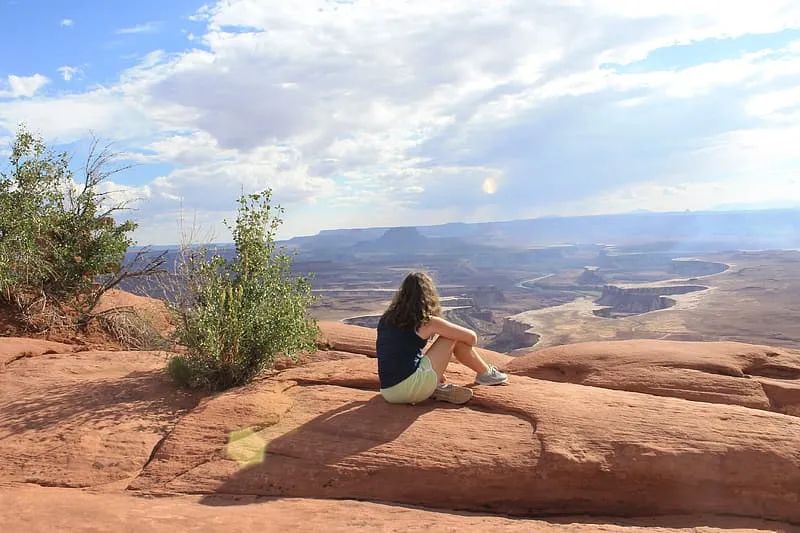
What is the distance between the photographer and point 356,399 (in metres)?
6.65

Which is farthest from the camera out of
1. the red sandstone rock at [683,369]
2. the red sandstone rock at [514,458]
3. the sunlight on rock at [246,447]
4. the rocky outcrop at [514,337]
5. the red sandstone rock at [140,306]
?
the rocky outcrop at [514,337]

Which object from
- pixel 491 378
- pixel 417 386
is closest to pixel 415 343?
pixel 417 386

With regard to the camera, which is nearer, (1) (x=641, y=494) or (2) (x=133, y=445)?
(1) (x=641, y=494)

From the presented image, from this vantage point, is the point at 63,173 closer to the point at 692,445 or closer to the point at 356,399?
the point at 356,399

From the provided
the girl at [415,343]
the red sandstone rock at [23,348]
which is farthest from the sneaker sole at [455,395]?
the red sandstone rock at [23,348]

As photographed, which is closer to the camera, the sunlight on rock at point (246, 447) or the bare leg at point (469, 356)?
the sunlight on rock at point (246, 447)

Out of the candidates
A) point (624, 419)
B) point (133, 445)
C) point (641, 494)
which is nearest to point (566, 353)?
point (624, 419)

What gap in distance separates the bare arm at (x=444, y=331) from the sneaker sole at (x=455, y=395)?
521mm

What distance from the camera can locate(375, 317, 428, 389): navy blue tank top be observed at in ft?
19.8

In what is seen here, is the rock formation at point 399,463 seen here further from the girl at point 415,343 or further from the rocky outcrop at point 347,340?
the rocky outcrop at point 347,340

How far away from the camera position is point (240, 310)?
25.5 ft

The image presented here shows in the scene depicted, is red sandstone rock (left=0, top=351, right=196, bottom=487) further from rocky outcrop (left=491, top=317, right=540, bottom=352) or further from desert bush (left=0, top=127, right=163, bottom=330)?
rocky outcrop (left=491, top=317, right=540, bottom=352)

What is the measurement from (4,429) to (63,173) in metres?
9.67

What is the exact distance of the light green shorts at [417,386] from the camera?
6070mm
